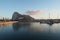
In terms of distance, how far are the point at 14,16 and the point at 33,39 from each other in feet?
547

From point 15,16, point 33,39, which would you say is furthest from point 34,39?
Answer: point 15,16

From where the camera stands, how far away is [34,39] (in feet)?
47.5

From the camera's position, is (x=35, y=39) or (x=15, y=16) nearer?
(x=35, y=39)

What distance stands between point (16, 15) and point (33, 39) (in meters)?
168

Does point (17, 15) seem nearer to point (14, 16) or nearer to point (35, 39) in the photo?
point (14, 16)

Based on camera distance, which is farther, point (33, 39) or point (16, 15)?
point (16, 15)

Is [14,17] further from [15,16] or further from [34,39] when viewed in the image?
[34,39]

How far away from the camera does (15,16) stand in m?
177

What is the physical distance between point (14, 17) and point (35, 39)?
543 feet

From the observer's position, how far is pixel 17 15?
18288 centimetres

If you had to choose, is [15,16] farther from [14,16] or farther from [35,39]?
[35,39]

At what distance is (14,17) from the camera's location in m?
178

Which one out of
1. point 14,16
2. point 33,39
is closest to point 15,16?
point 14,16

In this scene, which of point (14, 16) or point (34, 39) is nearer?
point (34, 39)
